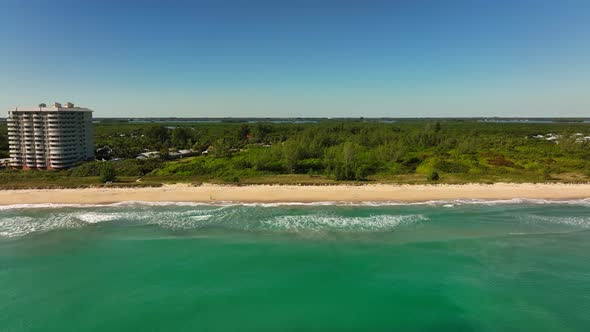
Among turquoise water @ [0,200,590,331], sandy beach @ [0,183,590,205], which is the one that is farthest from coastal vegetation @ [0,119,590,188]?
turquoise water @ [0,200,590,331]

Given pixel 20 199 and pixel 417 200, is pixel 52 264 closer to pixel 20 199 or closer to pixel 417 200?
pixel 20 199

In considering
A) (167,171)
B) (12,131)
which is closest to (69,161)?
(12,131)

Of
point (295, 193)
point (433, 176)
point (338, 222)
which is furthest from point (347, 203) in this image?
point (433, 176)

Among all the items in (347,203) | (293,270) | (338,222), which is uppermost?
(347,203)

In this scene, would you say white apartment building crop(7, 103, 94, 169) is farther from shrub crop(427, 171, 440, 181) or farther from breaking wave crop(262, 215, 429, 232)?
shrub crop(427, 171, 440, 181)

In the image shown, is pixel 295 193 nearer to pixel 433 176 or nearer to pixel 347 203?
pixel 347 203
